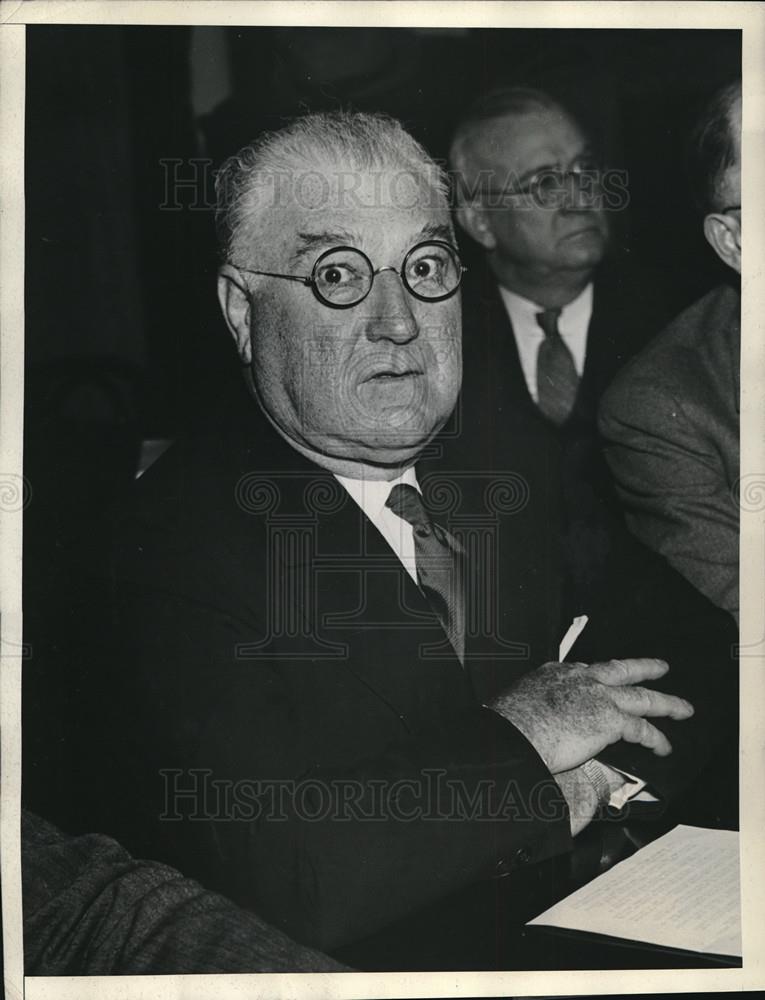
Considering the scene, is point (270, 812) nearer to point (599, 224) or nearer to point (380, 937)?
point (380, 937)

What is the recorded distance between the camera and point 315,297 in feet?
7.66

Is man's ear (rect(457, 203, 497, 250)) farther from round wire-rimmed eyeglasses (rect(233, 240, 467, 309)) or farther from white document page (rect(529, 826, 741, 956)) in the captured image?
white document page (rect(529, 826, 741, 956))

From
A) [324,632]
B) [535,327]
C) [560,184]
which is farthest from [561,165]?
[324,632]

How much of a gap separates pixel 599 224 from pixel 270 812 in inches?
59.8

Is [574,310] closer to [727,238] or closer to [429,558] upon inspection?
[727,238]

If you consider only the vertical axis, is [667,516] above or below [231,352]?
below

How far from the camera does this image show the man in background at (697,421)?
95.6 inches

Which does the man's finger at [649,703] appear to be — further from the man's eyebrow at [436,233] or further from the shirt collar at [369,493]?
the man's eyebrow at [436,233]

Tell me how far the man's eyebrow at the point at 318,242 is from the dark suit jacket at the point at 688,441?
694mm

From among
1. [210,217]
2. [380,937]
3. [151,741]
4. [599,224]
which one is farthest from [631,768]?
[210,217]

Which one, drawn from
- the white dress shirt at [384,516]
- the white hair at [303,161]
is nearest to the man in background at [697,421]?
the white dress shirt at [384,516]

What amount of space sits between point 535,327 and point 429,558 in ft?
1.92

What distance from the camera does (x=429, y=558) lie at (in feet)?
7.82

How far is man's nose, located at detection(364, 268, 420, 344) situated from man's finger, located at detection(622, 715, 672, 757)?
1.00 m
